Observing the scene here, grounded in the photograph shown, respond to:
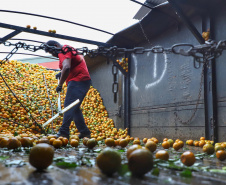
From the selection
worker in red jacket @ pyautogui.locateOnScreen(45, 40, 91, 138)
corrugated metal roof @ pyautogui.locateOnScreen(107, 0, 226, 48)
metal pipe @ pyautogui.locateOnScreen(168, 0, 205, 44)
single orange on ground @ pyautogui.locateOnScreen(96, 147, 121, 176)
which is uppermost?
corrugated metal roof @ pyautogui.locateOnScreen(107, 0, 226, 48)

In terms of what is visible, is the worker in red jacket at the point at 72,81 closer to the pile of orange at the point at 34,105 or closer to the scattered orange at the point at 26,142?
the scattered orange at the point at 26,142

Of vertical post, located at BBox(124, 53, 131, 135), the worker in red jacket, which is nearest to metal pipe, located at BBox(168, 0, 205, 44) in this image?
the worker in red jacket

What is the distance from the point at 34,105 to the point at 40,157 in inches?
300

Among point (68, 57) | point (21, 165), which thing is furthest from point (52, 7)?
point (21, 165)

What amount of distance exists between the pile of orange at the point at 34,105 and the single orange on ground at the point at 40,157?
534cm

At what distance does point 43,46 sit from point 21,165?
2322 millimetres

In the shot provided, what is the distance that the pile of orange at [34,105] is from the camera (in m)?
7.76

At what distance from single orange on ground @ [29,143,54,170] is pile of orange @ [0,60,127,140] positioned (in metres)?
5.34

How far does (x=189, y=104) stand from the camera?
17.2 feet

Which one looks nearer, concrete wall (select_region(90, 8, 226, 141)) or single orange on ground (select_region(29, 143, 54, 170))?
single orange on ground (select_region(29, 143, 54, 170))

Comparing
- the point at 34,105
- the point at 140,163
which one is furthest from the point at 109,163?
the point at 34,105

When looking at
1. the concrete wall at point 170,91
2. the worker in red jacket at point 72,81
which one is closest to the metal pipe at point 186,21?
the concrete wall at point 170,91

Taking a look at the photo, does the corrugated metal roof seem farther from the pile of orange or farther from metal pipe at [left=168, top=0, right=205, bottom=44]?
the pile of orange

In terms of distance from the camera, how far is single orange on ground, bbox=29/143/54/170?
165 cm
